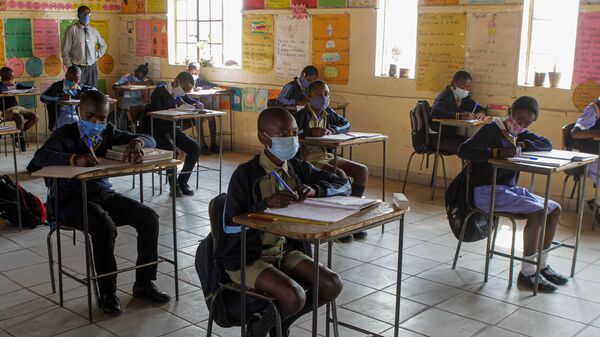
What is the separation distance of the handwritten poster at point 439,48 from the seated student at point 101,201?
4.12 meters

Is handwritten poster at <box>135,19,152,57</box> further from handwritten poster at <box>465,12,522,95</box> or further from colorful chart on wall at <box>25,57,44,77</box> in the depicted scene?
handwritten poster at <box>465,12,522,95</box>

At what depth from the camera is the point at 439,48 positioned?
7.02 meters

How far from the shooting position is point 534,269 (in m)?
4.15

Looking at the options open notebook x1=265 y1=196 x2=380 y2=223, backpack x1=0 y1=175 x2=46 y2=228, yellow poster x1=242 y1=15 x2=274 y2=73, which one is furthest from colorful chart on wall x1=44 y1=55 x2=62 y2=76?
open notebook x1=265 y1=196 x2=380 y2=223

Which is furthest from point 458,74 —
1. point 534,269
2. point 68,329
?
point 68,329

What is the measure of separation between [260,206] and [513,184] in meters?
2.25

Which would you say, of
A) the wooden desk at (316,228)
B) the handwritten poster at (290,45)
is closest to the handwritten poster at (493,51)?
the handwritten poster at (290,45)

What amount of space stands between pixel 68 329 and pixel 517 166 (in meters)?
2.65

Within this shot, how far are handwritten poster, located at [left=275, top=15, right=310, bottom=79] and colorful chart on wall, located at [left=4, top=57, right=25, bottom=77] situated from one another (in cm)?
396

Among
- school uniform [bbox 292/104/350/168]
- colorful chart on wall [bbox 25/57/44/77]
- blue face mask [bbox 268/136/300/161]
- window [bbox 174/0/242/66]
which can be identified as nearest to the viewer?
blue face mask [bbox 268/136/300/161]

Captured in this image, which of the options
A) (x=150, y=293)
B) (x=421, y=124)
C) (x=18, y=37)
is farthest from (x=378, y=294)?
(x=18, y=37)

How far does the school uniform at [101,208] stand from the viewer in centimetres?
353

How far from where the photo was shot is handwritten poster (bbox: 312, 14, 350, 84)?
779cm

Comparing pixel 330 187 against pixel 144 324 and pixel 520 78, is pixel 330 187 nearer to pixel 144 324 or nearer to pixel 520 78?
pixel 144 324
